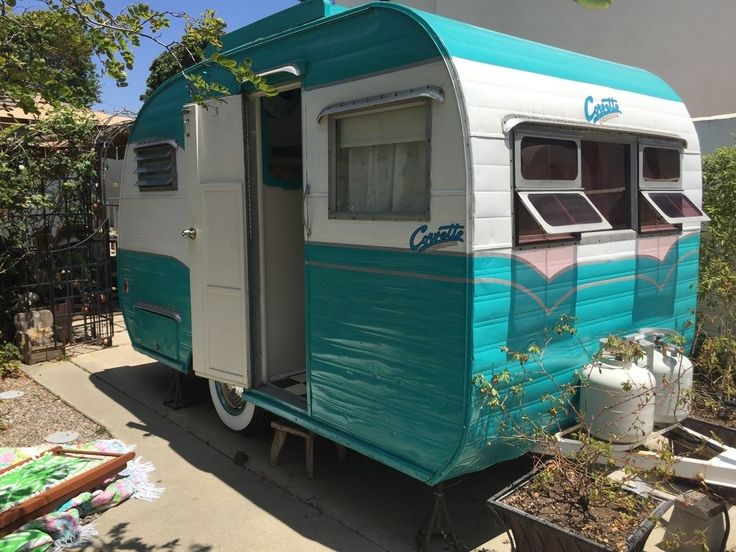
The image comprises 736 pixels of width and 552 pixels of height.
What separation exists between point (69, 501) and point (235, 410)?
158 centimetres

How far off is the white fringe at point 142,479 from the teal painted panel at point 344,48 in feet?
9.34

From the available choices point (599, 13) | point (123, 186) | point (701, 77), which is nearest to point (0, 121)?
point (123, 186)

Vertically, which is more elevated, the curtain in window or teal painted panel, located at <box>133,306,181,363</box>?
the curtain in window

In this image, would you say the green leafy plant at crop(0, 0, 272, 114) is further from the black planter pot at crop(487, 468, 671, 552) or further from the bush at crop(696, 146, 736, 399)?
the bush at crop(696, 146, 736, 399)

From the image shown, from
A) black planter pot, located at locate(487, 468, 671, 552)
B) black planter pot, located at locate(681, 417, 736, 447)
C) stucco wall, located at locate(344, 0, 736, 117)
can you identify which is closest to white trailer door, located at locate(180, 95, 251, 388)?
black planter pot, located at locate(487, 468, 671, 552)

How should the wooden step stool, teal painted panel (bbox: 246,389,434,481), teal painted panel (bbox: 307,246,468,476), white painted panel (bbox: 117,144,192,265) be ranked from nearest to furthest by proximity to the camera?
teal painted panel (bbox: 307,246,468,476) → teal painted panel (bbox: 246,389,434,481) → the wooden step stool → white painted panel (bbox: 117,144,192,265)

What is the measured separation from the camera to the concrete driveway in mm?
3678

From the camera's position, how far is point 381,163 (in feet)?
11.4

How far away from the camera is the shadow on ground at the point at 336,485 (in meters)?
3.72

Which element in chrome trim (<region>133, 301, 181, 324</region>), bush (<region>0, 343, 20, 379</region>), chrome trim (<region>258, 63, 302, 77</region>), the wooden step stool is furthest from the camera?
bush (<region>0, 343, 20, 379</region>)

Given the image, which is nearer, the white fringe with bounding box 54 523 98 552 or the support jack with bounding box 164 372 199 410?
the white fringe with bounding box 54 523 98 552

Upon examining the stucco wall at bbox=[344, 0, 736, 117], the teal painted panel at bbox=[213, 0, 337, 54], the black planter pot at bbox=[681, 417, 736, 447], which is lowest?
the black planter pot at bbox=[681, 417, 736, 447]

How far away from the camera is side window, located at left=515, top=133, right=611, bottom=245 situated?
124 inches

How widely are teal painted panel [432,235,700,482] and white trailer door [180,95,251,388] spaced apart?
6.93 ft
